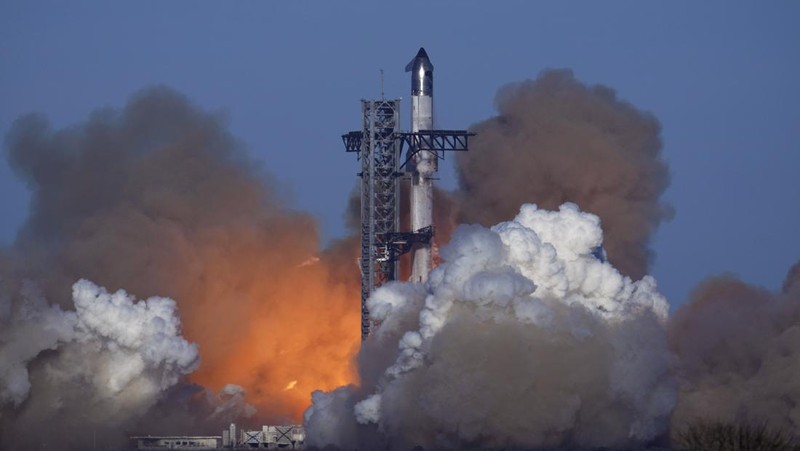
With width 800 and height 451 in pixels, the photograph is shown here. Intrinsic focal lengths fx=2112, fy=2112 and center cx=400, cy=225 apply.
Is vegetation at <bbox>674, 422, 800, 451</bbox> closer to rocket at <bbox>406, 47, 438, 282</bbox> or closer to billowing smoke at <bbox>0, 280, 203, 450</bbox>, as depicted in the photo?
rocket at <bbox>406, 47, 438, 282</bbox>

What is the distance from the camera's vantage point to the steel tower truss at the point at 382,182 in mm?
65812

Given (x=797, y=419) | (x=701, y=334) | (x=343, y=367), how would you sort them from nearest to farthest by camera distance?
(x=797, y=419)
(x=701, y=334)
(x=343, y=367)

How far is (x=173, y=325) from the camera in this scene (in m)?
65.8

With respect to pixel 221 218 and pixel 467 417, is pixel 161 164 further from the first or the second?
pixel 467 417

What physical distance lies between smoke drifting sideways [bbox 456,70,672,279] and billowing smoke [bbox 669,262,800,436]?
3.33m

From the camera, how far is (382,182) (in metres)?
66.0

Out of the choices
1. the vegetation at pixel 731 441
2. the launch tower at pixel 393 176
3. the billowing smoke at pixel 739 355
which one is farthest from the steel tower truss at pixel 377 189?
the vegetation at pixel 731 441

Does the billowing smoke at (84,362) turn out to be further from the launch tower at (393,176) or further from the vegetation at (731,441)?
the vegetation at (731,441)

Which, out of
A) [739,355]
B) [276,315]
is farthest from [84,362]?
[739,355]

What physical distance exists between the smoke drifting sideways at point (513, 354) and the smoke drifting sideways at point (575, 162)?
10.6ft

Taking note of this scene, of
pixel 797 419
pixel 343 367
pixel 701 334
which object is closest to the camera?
pixel 797 419

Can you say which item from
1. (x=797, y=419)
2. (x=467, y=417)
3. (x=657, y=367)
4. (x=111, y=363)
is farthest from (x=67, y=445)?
(x=797, y=419)

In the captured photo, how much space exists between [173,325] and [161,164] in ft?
20.5

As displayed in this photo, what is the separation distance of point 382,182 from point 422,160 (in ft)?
5.07
